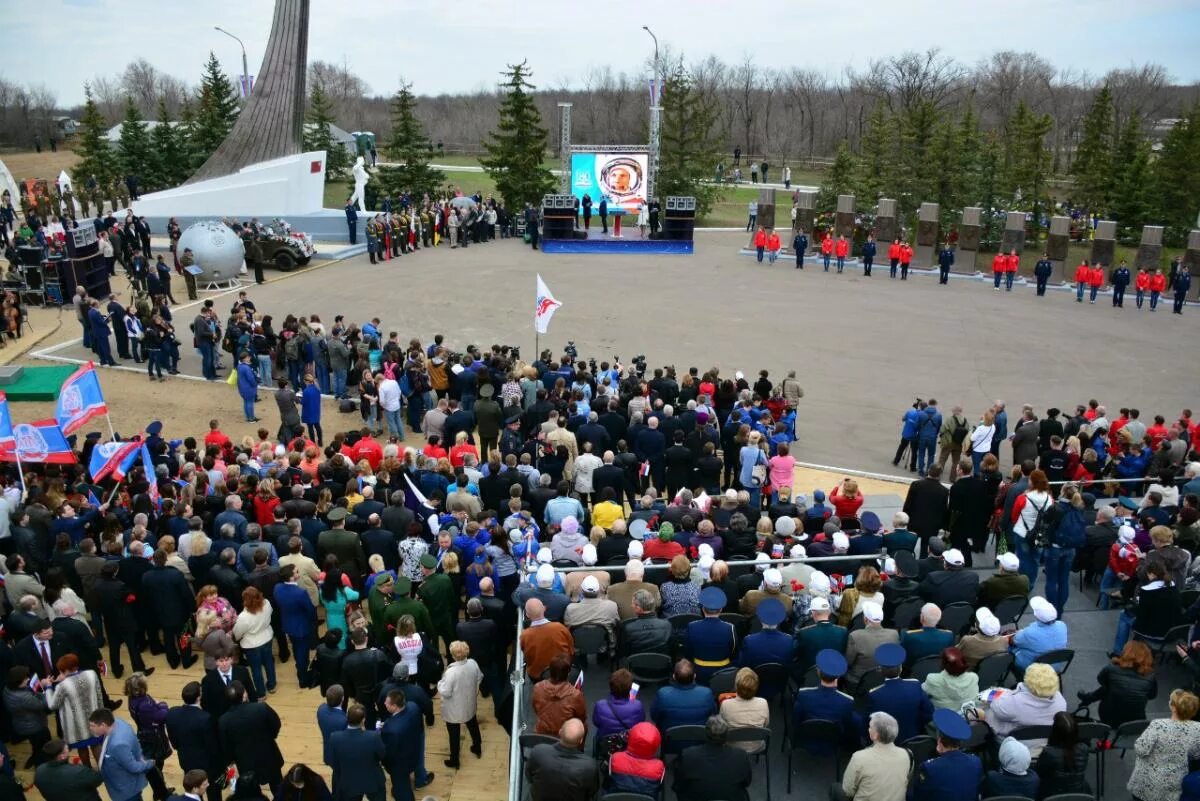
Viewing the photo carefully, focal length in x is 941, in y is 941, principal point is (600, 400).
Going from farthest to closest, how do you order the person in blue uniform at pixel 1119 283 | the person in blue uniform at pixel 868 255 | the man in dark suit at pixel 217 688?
the person in blue uniform at pixel 868 255 → the person in blue uniform at pixel 1119 283 → the man in dark suit at pixel 217 688

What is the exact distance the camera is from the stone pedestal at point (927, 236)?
31875 millimetres

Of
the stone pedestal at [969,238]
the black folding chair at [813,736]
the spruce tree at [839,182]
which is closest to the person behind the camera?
the black folding chair at [813,736]

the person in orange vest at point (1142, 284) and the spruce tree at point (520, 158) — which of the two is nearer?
the person in orange vest at point (1142, 284)

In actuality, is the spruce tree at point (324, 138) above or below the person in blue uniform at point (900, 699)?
above

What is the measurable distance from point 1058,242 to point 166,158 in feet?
130

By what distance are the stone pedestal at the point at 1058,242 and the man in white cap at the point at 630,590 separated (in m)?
25.9

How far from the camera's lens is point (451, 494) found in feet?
35.9

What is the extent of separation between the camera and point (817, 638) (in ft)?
25.2

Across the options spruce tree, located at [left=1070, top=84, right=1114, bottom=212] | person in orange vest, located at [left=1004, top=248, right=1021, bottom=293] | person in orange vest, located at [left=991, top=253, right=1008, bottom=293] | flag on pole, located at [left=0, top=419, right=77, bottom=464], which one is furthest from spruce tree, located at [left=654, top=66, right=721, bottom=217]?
flag on pole, located at [left=0, top=419, right=77, bottom=464]

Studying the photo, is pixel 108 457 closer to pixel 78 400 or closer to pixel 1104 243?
pixel 78 400

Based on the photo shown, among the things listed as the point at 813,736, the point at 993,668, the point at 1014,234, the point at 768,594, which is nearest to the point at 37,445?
the point at 768,594

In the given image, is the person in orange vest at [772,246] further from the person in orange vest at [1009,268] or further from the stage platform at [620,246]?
the person in orange vest at [1009,268]

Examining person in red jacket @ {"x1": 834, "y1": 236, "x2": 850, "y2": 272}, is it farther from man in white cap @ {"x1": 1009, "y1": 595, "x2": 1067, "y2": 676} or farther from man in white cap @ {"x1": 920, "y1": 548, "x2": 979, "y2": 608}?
man in white cap @ {"x1": 1009, "y1": 595, "x2": 1067, "y2": 676}

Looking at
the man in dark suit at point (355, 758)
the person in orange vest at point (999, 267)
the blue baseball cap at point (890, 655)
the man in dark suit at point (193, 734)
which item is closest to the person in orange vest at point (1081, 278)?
the person in orange vest at point (999, 267)
